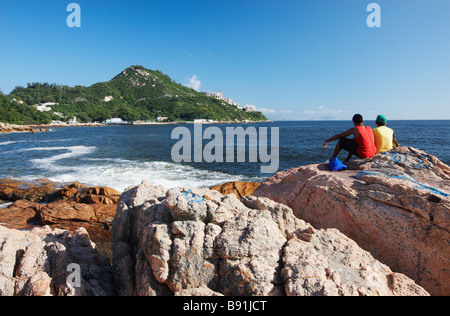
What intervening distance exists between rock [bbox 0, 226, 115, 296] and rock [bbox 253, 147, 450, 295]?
3686mm

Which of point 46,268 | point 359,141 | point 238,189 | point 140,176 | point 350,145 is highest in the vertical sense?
point 359,141

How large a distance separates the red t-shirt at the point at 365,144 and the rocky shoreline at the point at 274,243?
944 mm

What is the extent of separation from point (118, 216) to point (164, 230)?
1467 millimetres

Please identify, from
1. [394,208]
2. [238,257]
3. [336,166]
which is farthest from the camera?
[336,166]

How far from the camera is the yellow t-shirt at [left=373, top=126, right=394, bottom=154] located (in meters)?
5.96

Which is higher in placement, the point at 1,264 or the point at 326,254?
the point at 326,254

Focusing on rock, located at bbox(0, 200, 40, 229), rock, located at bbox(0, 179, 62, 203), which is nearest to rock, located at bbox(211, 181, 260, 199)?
rock, located at bbox(0, 200, 40, 229)

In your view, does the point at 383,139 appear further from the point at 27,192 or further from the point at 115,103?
the point at 115,103

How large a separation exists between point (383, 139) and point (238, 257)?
16.8ft

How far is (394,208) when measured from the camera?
149 inches

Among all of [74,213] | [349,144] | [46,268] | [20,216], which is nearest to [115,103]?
[20,216]

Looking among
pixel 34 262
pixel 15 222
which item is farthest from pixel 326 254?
pixel 15 222

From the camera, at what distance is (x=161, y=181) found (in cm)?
1448
